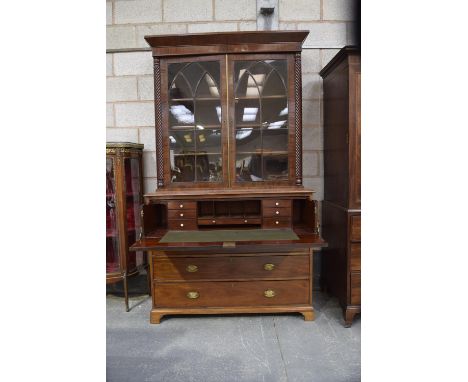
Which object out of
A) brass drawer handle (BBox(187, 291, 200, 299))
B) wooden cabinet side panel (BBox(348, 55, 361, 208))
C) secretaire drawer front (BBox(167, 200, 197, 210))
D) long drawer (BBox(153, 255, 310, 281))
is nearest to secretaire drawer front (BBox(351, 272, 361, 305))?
long drawer (BBox(153, 255, 310, 281))

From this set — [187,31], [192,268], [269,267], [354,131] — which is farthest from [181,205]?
[187,31]

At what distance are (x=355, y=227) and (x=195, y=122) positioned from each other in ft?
3.90

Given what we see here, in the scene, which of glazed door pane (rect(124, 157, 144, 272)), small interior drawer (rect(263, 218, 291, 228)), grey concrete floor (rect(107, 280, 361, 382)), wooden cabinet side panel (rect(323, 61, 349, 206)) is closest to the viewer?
grey concrete floor (rect(107, 280, 361, 382))

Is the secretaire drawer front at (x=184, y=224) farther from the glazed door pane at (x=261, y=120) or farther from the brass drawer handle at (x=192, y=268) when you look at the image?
the glazed door pane at (x=261, y=120)

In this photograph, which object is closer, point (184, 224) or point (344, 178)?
point (344, 178)

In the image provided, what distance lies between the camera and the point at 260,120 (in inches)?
77.7

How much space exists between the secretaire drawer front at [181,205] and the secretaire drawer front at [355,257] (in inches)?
39.9

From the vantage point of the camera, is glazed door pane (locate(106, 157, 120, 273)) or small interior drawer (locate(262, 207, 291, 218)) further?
glazed door pane (locate(106, 157, 120, 273))

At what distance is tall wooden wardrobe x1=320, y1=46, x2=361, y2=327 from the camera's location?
1.78m

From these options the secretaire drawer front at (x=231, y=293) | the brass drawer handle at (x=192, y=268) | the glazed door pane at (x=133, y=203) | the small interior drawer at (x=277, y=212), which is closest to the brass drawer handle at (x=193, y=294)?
the secretaire drawer front at (x=231, y=293)

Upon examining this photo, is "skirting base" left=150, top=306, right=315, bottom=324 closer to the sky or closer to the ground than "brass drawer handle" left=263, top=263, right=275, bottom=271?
closer to the ground

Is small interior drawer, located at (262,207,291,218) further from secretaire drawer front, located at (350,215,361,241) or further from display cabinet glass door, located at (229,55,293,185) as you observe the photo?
secretaire drawer front, located at (350,215,361,241)

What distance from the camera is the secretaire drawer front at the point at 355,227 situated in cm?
180

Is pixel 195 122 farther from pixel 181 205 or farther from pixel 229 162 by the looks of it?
pixel 181 205
